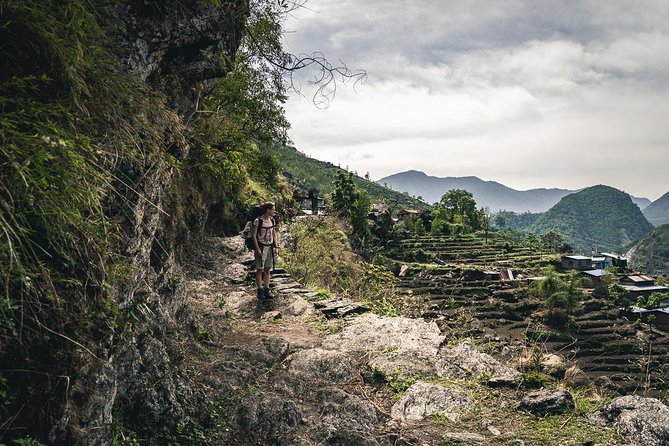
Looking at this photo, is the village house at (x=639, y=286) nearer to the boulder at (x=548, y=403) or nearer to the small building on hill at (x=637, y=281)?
the small building on hill at (x=637, y=281)

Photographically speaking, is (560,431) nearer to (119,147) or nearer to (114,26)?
(119,147)

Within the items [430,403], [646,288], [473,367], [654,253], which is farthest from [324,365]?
[654,253]

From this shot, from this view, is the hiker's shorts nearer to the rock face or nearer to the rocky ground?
the rocky ground

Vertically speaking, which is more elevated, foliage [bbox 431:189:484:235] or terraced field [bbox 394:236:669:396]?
foliage [bbox 431:189:484:235]

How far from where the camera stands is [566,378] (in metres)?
4.96

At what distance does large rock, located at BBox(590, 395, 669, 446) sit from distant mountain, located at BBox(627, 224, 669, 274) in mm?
169497

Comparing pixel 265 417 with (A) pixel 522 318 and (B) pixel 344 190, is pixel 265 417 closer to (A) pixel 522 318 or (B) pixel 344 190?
(A) pixel 522 318

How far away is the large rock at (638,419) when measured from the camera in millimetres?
3523

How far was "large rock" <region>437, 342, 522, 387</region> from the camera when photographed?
15.6 feet

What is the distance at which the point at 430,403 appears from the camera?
4297 mm

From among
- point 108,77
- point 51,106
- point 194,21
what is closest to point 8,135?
point 51,106

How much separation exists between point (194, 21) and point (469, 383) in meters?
4.80

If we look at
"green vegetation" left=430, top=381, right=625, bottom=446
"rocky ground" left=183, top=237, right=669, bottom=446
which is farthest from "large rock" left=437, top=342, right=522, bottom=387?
"green vegetation" left=430, top=381, right=625, bottom=446

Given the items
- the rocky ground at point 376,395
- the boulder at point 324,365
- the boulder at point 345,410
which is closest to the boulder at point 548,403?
the rocky ground at point 376,395
